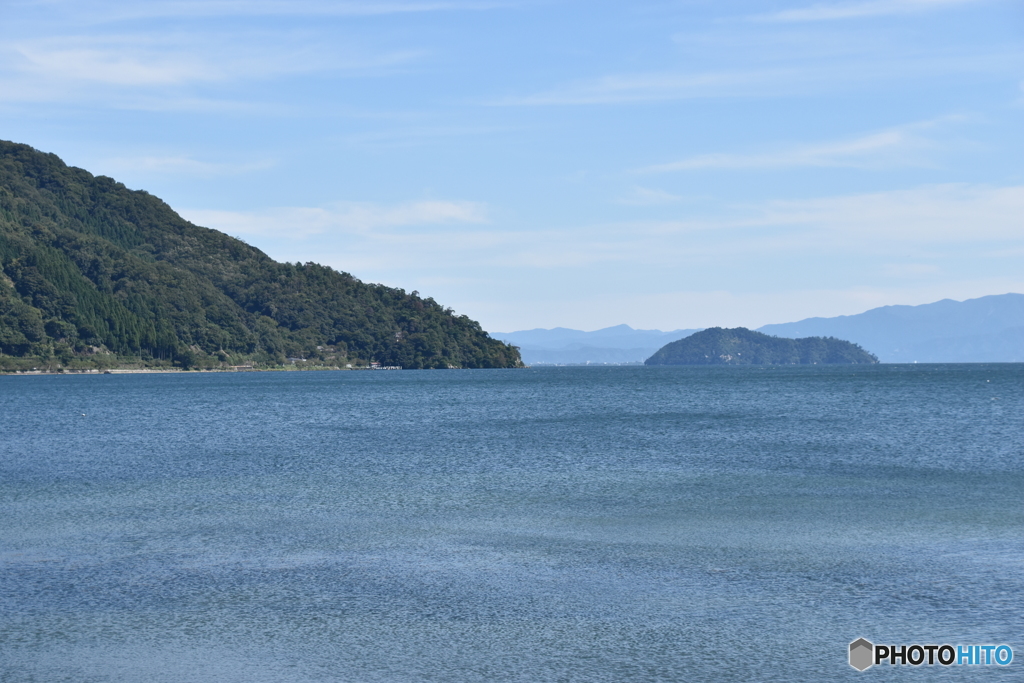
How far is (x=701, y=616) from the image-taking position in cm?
1934

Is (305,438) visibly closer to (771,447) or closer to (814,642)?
(771,447)

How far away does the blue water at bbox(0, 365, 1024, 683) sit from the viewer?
17109mm

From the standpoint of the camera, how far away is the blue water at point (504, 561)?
56.1 feet

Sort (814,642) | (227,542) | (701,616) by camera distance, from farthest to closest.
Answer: (227,542), (701,616), (814,642)

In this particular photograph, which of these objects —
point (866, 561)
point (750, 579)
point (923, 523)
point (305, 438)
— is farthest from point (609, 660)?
point (305, 438)

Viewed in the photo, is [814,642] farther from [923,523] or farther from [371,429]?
[371,429]

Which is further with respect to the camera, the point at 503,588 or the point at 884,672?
the point at 503,588

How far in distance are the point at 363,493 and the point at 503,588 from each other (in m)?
17.7

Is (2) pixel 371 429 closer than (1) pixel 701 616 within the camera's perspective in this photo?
No

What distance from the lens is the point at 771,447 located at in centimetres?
5784

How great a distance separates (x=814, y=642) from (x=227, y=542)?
17.4 meters

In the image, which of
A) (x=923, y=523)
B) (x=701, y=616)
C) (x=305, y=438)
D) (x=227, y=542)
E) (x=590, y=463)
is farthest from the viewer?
(x=305, y=438)

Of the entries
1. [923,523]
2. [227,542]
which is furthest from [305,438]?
[923,523]

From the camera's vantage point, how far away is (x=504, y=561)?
24.9 meters
